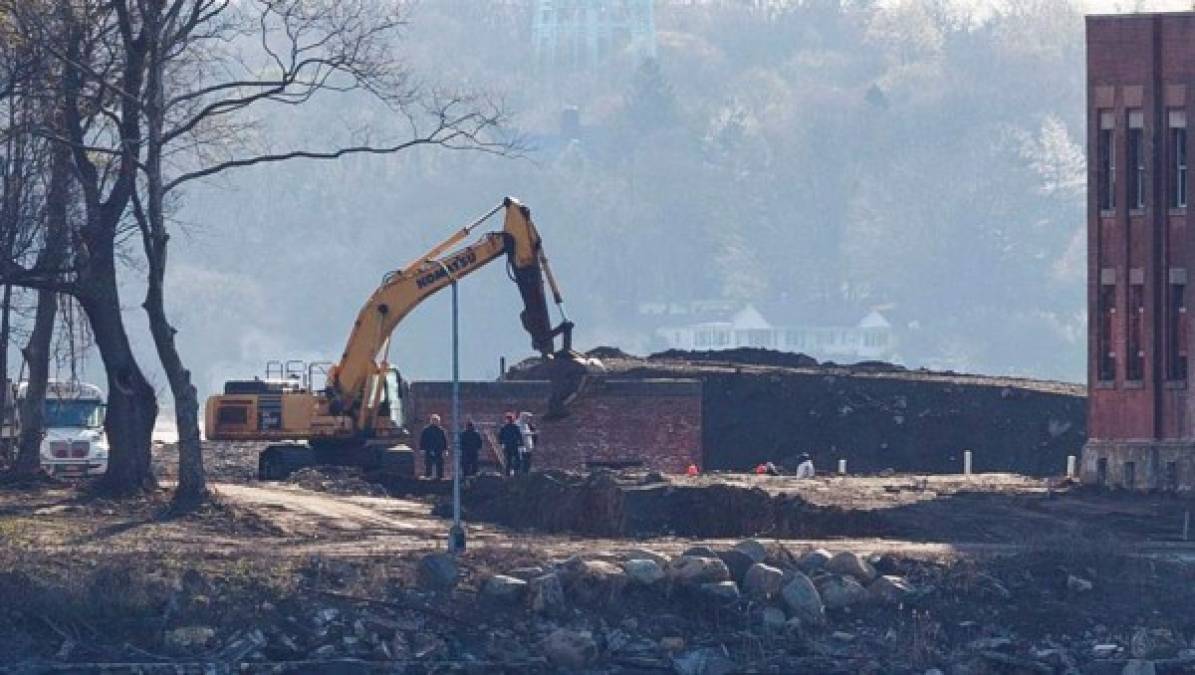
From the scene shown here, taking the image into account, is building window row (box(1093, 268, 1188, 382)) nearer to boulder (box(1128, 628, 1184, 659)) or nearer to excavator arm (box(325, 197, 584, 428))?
excavator arm (box(325, 197, 584, 428))

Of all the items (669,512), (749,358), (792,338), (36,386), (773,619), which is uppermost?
(792,338)

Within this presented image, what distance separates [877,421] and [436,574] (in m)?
36.2

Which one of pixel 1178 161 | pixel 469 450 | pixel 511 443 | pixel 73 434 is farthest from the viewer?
pixel 73 434

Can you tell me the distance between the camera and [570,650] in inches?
1308

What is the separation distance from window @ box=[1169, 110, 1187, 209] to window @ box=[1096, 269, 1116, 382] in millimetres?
2019

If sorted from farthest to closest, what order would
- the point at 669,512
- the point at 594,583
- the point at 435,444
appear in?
1. the point at 435,444
2. the point at 669,512
3. the point at 594,583

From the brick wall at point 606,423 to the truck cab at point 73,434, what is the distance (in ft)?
21.7

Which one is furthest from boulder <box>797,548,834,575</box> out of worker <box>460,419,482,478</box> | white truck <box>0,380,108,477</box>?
white truck <box>0,380,108,477</box>

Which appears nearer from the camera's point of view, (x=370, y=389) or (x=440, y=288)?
(x=440, y=288)

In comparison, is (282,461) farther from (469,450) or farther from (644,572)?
(644,572)

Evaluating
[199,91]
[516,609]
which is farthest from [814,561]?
[199,91]

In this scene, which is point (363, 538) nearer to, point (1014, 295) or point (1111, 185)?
point (1111, 185)

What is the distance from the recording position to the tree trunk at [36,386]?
2014 inches

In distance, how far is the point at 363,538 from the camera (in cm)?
4100
